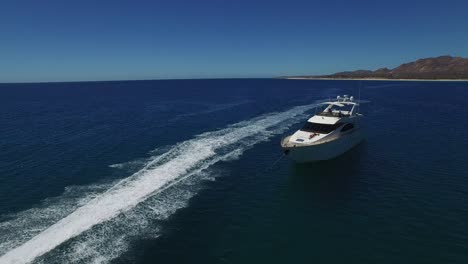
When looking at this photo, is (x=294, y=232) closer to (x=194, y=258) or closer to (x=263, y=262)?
(x=263, y=262)

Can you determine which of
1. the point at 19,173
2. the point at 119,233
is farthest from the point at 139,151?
the point at 119,233

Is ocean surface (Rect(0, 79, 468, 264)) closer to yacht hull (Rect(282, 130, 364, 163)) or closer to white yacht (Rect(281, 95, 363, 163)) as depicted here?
yacht hull (Rect(282, 130, 364, 163))

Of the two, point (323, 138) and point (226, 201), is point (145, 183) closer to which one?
point (226, 201)

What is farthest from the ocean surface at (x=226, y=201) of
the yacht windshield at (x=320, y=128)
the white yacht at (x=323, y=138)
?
the yacht windshield at (x=320, y=128)

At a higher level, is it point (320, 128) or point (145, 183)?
point (320, 128)

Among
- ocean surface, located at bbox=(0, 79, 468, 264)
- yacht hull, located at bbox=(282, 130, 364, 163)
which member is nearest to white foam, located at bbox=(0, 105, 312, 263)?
ocean surface, located at bbox=(0, 79, 468, 264)

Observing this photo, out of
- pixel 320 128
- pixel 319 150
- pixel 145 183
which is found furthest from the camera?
pixel 320 128

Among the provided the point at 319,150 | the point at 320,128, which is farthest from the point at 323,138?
the point at 320,128
